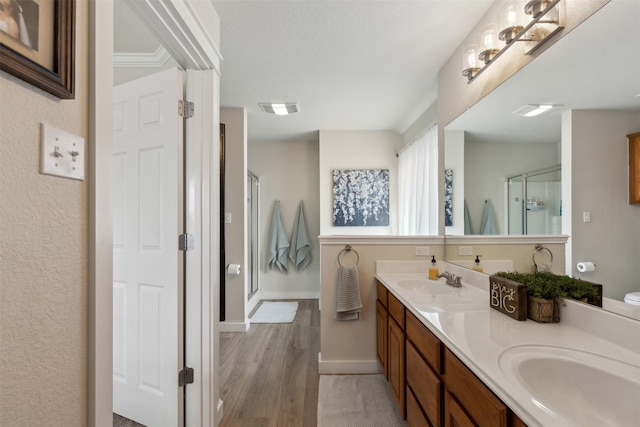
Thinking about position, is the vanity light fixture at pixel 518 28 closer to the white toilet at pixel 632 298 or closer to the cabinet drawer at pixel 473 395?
the white toilet at pixel 632 298

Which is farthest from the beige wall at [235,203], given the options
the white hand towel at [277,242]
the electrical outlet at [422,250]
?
the electrical outlet at [422,250]

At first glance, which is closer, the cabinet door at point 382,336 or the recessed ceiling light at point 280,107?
the cabinet door at point 382,336

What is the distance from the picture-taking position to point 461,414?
997 mm

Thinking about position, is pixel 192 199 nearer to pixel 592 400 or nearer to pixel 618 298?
pixel 592 400

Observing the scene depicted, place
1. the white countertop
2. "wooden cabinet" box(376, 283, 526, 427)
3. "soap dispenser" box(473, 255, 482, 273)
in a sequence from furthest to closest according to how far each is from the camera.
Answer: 1. "soap dispenser" box(473, 255, 482, 273)
2. "wooden cabinet" box(376, 283, 526, 427)
3. the white countertop

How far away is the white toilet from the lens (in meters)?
1.00

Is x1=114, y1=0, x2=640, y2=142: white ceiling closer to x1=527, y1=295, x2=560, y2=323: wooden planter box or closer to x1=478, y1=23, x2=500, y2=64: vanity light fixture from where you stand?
x1=478, y1=23, x2=500, y2=64: vanity light fixture

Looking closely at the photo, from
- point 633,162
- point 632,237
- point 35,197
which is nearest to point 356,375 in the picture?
point 632,237

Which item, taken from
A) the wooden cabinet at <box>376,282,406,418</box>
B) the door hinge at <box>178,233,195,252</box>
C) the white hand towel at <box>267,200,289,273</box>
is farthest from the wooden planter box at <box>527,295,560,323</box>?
the white hand towel at <box>267,200,289,273</box>

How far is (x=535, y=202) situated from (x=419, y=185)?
1.78 m

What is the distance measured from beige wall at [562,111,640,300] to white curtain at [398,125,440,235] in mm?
1408

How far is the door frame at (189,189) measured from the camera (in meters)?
0.77

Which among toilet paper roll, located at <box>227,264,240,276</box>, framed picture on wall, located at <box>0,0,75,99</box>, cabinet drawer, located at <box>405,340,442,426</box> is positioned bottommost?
cabinet drawer, located at <box>405,340,442,426</box>

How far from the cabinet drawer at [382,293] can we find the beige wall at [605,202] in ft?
3.63
